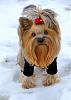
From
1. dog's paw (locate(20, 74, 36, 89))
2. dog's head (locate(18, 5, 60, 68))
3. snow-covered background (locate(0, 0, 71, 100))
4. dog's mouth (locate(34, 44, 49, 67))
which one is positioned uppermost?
dog's head (locate(18, 5, 60, 68))

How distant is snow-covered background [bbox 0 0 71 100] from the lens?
4355 mm

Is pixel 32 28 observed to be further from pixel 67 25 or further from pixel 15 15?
pixel 15 15

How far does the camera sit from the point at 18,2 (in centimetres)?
703

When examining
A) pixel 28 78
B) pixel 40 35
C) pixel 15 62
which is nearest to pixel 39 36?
pixel 40 35

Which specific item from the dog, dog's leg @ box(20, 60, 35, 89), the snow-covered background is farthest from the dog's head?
the snow-covered background

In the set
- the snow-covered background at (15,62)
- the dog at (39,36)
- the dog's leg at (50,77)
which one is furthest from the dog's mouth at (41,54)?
the snow-covered background at (15,62)

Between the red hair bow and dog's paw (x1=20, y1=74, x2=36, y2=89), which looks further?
dog's paw (x1=20, y1=74, x2=36, y2=89)

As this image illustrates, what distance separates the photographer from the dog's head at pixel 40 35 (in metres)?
4.00

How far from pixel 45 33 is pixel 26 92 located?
0.71 metres

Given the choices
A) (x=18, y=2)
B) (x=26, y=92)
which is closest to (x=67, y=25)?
(x=18, y=2)

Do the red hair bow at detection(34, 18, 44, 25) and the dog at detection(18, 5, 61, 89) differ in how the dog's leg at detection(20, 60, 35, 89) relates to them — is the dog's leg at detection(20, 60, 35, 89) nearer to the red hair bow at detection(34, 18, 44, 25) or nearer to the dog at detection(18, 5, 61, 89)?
the dog at detection(18, 5, 61, 89)

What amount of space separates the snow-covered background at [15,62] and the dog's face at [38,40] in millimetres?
393

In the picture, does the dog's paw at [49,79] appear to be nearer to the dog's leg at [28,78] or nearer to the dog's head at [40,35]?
the dog's leg at [28,78]

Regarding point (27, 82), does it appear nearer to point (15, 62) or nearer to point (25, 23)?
point (15, 62)
